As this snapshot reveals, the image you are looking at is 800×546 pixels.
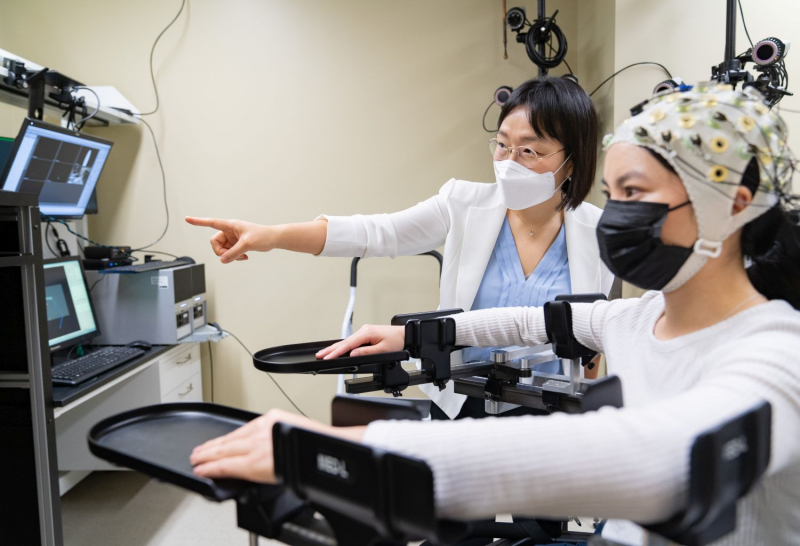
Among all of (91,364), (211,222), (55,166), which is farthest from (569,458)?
(55,166)

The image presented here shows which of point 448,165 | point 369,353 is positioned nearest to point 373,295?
point 448,165

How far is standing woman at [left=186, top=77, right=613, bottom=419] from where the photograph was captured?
147cm

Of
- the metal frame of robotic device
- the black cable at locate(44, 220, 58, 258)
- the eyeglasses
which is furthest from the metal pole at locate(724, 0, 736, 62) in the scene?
the black cable at locate(44, 220, 58, 258)

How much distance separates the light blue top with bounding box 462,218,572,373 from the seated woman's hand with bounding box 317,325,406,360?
314 millimetres

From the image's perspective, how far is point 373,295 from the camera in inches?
134

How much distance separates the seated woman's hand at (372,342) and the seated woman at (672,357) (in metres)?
0.44

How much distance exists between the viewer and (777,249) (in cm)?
76

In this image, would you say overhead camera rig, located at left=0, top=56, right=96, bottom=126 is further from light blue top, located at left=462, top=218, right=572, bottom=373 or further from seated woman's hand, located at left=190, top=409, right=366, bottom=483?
seated woman's hand, located at left=190, top=409, right=366, bottom=483

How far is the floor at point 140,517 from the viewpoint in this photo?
2375 millimetres

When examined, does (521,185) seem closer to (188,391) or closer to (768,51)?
(768,51)

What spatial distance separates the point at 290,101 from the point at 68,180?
1258mm

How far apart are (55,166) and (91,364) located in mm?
903

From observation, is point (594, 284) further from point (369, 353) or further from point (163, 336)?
point (163, 336)

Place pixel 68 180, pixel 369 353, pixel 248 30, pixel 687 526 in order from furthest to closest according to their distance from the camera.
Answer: pixel 248 30 → pixel 68 180 → pixel 369 353 → pixel 687 526
